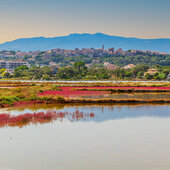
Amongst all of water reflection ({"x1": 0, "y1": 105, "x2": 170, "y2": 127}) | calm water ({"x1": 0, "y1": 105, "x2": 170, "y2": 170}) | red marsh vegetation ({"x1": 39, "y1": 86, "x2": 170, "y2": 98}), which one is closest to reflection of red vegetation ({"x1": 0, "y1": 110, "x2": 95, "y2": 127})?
water reflection ({"x1": 0, "y1": 105, "x2": 170, "y2": 127})

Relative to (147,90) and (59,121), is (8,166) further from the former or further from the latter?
(147,90)

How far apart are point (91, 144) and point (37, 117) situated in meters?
5.60

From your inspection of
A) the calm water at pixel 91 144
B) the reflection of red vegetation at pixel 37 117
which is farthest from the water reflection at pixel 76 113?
the calm water at pixel 91 144

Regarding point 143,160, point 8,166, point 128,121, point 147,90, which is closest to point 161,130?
point 128,121

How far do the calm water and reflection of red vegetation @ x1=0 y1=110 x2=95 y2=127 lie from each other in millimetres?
627

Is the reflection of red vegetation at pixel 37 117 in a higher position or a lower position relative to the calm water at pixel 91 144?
higher

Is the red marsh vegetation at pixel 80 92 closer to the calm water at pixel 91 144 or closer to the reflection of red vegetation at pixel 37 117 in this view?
the reflection of red vegetation at pixel 37 117

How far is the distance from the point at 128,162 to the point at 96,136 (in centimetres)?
325

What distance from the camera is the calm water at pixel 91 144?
9898 millimetres

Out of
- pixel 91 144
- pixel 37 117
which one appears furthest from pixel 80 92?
pixel 91 144

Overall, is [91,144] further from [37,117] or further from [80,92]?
[80,92]

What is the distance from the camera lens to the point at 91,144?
11914 millimetres

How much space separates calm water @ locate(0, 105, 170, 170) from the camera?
9.90 metres

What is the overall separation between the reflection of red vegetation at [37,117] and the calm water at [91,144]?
0.63 m
